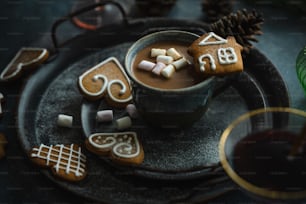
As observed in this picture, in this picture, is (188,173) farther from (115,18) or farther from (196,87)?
(115,18)

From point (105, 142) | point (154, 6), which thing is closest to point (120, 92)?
point (105, 142)

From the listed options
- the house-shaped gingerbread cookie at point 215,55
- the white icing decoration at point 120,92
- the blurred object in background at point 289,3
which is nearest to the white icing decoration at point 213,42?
the house-shaped gingerbread cookie at point 215,55

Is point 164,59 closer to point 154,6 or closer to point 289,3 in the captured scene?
point 154,6

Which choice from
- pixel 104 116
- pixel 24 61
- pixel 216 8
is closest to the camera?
pixel 104 116

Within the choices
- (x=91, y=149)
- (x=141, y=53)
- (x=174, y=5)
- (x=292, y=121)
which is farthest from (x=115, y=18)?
(x=292, y=121)

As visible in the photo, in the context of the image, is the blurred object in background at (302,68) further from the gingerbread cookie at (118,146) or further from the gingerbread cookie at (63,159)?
the gingerbread cookie at (63,159)

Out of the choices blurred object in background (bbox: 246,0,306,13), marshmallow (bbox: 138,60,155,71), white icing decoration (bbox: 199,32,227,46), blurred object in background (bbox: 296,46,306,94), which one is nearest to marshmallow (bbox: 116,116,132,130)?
marshmallow (bbox: 138,60,155,71)
